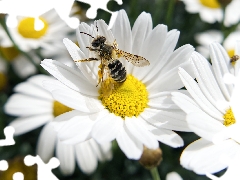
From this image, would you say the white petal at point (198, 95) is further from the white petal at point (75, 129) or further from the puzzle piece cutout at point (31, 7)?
the puzzle piece cutout at point (31, 7)

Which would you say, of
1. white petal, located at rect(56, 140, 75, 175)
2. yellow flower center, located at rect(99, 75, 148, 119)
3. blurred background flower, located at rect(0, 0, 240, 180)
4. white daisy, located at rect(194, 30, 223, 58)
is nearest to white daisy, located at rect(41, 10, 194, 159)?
yellow flower center, located at rect(99, 75, 148, 119)

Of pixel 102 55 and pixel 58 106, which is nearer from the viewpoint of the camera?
pixel 102 55

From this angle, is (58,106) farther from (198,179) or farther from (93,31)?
(198,179)

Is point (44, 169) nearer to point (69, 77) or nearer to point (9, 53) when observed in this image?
point (69, 77)

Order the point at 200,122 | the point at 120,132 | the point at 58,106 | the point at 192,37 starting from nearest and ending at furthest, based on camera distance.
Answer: the point at 200,122 → the point at 120,132 → the point at 58,106 → the point at 192,37

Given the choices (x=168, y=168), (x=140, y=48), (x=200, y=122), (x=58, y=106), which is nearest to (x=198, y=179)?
(x=168, y=168)

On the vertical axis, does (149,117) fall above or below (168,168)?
above

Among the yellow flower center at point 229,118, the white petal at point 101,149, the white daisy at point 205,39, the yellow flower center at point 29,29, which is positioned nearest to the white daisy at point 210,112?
the yellow flower center at point 229,118
